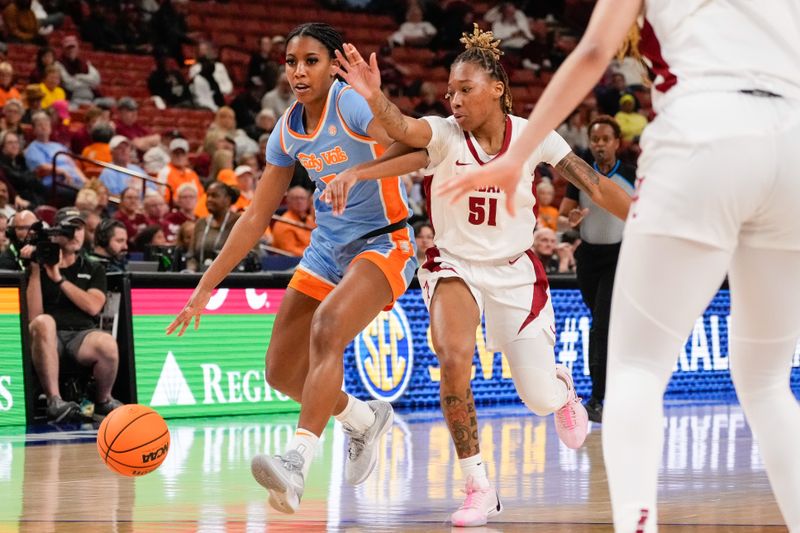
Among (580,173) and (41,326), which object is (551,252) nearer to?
(41,326)

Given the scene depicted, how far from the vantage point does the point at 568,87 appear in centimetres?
319

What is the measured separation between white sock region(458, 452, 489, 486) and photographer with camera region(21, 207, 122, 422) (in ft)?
16.2

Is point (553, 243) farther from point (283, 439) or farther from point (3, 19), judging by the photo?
point (3, 19)

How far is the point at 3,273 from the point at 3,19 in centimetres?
929

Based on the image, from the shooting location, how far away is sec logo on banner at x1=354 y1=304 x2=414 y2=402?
37.8 ft

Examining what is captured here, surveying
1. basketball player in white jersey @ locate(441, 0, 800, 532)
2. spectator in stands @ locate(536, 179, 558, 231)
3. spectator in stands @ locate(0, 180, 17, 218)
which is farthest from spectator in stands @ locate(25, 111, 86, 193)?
basketball player in white jersey @ locate(441, 0, 800, 532)

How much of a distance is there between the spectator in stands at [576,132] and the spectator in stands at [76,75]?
745 cm

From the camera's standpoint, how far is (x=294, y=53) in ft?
20.1

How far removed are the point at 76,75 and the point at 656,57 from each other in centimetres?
1540

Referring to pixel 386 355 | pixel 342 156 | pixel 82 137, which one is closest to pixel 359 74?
pixel 342 156

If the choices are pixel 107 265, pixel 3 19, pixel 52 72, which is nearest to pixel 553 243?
pixel 107 265

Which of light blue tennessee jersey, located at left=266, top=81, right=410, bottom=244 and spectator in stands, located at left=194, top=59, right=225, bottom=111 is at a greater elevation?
spectator in stands, located at left=194, top=59, right=225, bottom=111

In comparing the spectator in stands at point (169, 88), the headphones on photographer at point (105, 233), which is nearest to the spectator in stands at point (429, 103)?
the spectator in stands at point (169, 88)

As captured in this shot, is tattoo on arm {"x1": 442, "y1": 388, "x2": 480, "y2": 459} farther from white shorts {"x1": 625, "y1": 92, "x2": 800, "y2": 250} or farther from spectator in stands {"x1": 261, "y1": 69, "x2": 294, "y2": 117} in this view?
spectator in stands {"x1": 261, "y1": 69, "x2": 294, "y2": 117}
